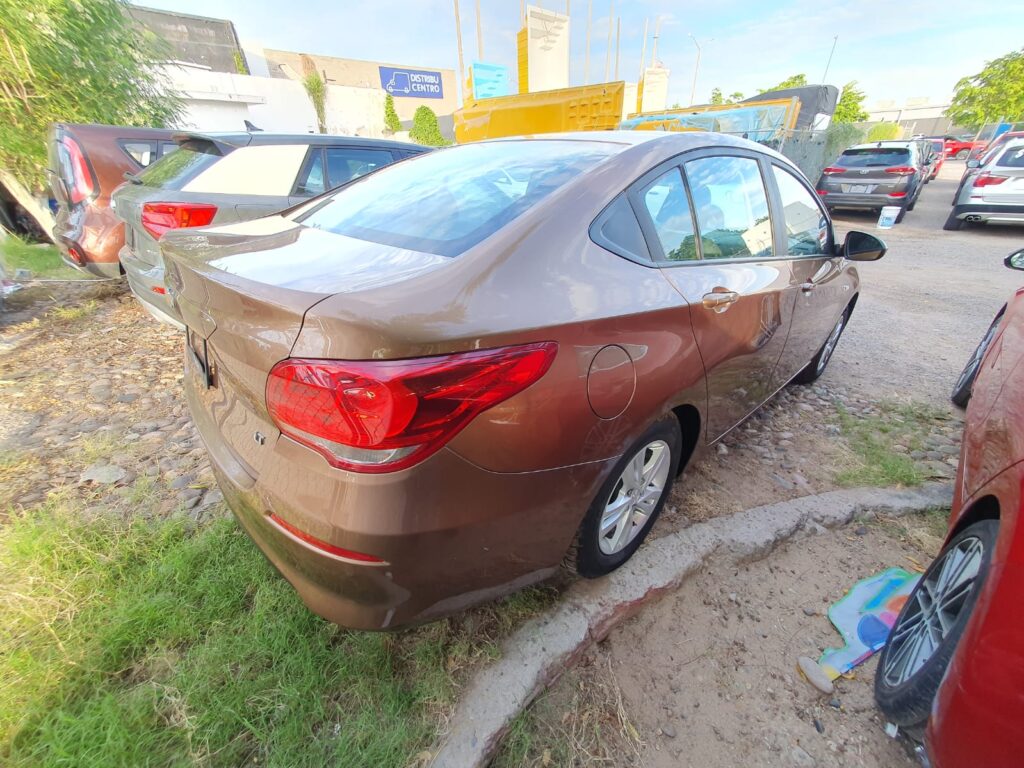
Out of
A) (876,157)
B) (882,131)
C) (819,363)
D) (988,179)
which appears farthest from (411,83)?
(819,363)

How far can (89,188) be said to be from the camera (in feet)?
13.6

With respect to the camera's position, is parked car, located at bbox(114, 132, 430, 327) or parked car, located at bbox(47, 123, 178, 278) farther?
parked car, located at bbox(47, 123, 178, 278)

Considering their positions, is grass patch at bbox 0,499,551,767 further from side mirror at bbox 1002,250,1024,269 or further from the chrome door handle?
side mirror at bbox 1002,250,1024,269

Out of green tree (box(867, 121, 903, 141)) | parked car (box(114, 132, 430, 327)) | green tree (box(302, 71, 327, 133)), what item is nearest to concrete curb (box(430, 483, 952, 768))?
parked car (box(114, 132, 430, 327))

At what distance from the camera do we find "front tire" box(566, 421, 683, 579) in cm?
159

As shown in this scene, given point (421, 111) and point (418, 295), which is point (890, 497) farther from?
point (421, 111)

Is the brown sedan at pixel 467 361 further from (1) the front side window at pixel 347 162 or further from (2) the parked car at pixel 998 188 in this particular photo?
(2) the parked car at pixel 998 188

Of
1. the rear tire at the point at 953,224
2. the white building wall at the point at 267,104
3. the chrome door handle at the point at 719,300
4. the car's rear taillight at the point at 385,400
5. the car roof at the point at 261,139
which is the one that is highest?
the white building wall at the point at 267,104

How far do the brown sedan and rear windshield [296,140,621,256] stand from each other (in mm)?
14

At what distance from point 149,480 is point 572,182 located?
97.0 inches

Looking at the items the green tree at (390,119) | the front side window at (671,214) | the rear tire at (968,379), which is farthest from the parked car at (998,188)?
the green tree at (390,119)

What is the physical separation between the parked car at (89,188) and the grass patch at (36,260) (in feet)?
4.79

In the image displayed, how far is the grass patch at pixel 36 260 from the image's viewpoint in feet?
18.5

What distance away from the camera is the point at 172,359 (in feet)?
12.0
